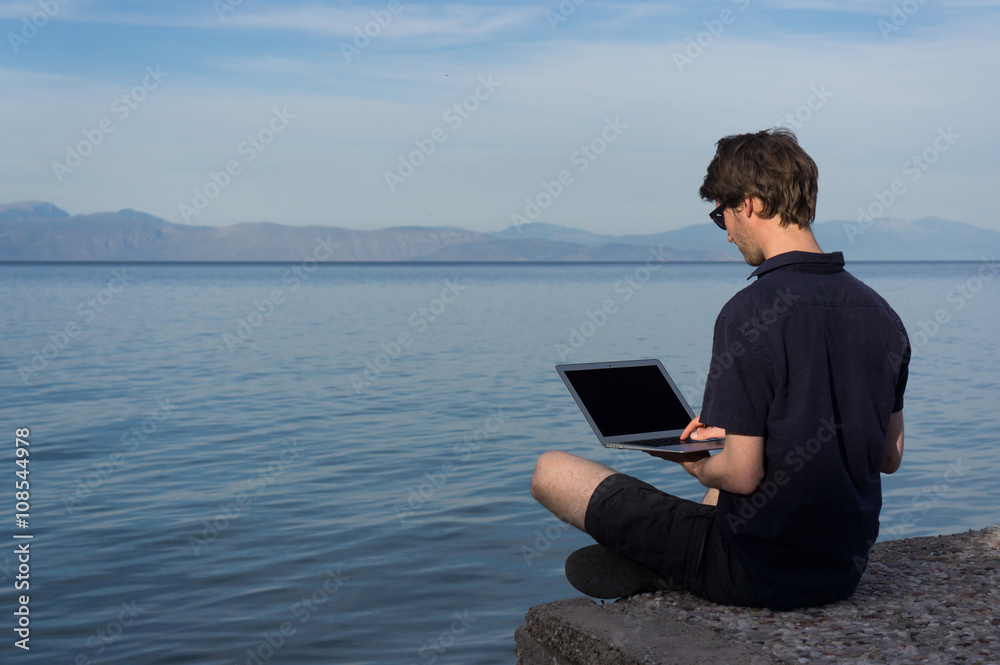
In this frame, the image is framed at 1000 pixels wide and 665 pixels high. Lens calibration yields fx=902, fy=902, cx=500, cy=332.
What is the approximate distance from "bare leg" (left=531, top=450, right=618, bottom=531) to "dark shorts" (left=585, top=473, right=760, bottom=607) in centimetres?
5

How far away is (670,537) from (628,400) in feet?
1.73

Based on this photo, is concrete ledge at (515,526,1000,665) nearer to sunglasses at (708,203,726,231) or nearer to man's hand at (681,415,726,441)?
man's hand at (681,415,726,441)

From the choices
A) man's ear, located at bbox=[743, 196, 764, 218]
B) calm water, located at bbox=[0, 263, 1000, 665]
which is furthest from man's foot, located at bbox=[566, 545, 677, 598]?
calm water, located at bbox=[0, 263, 1000, 665]

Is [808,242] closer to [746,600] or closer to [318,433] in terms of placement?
[746,600]

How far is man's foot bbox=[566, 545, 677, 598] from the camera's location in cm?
341

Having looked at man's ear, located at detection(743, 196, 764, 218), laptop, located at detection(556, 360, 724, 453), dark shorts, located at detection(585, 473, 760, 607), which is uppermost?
man's ear, located at detection(743, 196, 764, 218)

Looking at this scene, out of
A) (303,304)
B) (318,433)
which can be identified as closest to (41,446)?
(318,433)

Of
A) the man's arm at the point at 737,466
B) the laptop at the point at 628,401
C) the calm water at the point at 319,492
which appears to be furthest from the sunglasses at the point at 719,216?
the calm water at the point at 319,492

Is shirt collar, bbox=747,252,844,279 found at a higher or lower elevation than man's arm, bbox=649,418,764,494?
higher

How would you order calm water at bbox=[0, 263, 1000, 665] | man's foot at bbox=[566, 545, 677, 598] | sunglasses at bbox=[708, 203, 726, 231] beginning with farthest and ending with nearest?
calm water at bbox=[0, 263, 1000, 665]
man's foot at bbox=[566, 545, 677, 598]
sunglasses at bbox=[708, 203, 726, 231]

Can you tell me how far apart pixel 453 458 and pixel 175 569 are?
4.00 m

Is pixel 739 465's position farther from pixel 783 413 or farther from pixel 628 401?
pixel 628 401

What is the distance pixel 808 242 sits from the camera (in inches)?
114

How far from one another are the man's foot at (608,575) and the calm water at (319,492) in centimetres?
202
